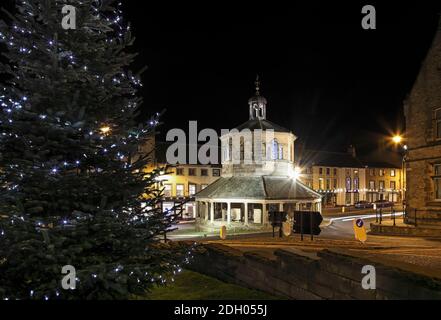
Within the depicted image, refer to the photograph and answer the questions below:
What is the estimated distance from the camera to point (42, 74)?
28.3 ft

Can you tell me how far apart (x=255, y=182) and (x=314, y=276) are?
3188 cm

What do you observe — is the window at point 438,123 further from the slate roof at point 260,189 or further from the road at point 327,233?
the slate roof at point 260,189

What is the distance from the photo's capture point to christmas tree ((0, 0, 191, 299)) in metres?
7.65

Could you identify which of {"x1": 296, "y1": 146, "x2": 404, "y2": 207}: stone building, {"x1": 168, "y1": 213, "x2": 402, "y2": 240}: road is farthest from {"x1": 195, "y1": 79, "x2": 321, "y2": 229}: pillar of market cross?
{"x1": 296, "y1": 146, "x2": 404, "y2": 207}: stone building

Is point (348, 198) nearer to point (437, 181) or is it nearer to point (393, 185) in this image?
point (393, 185)

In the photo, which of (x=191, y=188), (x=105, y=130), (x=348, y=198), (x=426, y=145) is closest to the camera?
(x=105, y=130)

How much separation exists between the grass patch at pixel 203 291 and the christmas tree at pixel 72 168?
1.75 m

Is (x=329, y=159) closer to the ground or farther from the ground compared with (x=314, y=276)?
farther from the ground

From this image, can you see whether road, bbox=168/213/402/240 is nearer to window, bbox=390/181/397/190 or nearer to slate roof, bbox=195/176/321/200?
slate roof, bbox=195/176/321/200

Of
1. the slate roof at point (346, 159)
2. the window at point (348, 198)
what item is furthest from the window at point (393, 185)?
the window at point (348, 198)

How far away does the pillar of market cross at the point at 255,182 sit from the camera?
38938 millimetres

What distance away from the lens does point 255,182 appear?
40812 millimetres

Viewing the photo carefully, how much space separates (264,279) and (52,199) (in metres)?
5.61

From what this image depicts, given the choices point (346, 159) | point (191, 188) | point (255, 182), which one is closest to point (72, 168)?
point (255, 182)
